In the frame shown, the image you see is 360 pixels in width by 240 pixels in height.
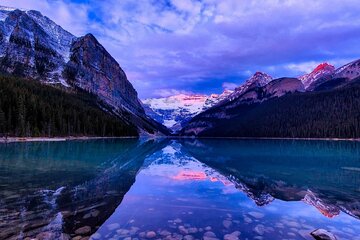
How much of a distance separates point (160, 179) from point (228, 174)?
31.9ft

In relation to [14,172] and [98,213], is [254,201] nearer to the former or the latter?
[98,213]

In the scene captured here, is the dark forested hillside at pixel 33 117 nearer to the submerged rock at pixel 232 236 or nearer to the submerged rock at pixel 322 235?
the submerged rock at pixel 232 236

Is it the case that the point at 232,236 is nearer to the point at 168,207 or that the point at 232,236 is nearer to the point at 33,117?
the point at 168,207

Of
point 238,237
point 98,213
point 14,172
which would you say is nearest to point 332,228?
point 238,237

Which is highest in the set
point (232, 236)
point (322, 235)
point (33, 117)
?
point (33, 117)

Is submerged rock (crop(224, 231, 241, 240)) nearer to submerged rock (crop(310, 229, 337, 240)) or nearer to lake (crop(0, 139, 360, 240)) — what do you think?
lake (crop(0, 139, 360, 240))

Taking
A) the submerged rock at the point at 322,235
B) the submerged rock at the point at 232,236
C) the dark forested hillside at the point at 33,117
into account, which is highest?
the dark forested hillside at the point at 33,117

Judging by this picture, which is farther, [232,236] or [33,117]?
[33,117]

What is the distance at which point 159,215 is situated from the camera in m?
19.1

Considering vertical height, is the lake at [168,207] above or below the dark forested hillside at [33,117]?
below

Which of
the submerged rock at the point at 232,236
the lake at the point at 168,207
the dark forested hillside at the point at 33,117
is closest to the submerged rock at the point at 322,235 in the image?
the lake at the point at 168,207

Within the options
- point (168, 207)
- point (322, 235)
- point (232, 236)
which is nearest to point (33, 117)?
point (168, 207)

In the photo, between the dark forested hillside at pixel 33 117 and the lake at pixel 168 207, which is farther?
the dark forested hillside at pixel 33 117

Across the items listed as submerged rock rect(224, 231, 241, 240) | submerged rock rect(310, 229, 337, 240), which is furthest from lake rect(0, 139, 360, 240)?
submerged rock rect(310, 229, 337, 240)
